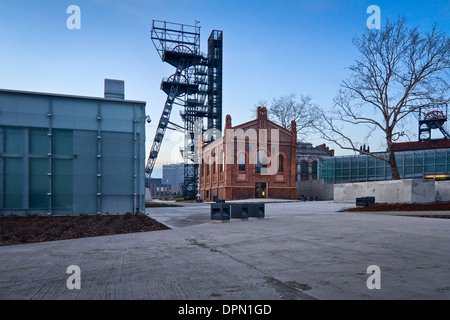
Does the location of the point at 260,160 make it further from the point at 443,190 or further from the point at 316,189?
the point at 443,190

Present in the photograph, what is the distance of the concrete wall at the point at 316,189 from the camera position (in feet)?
153

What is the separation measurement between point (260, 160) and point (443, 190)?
22.8 metres

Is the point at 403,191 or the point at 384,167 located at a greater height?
the point at 384,167

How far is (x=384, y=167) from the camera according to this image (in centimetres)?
4994

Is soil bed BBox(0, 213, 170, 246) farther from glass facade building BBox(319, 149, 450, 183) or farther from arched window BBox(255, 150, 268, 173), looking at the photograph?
glass facade building BBox(319, 149, 450, 183)

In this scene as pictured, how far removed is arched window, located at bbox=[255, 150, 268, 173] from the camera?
45562 mm

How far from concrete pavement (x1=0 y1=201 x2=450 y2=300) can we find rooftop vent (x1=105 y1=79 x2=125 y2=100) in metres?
11.0

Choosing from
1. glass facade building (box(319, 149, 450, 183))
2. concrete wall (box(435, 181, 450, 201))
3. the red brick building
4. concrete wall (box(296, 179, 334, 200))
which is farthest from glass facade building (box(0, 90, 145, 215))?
glass facade building (box(319, 149, 450, 183))

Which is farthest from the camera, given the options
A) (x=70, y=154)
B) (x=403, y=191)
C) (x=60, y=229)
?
(x=403, y=191)

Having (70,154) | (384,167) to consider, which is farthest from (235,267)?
(384,167)

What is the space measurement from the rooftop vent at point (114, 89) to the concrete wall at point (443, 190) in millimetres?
24946

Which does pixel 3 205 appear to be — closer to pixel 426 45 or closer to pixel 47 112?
pixel 47 112

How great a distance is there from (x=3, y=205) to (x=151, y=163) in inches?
1351
